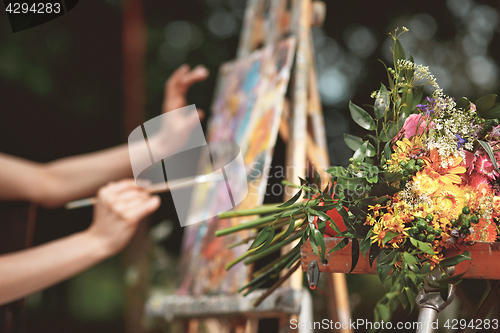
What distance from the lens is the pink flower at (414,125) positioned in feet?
2.18

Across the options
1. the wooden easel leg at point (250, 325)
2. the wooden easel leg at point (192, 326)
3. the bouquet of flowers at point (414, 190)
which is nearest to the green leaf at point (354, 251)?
the bouquet of flowers at point (414, 190)

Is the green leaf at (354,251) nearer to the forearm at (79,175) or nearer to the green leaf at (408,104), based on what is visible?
the green leaf at (408,104)

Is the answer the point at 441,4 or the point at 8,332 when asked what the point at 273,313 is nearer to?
the point at 8,332

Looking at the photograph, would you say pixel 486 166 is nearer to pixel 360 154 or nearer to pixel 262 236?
pixel 360 154

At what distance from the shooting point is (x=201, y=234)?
163 cm

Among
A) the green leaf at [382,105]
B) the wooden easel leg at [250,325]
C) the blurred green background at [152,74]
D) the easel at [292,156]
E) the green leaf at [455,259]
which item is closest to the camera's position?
the green leaf at [455,259]

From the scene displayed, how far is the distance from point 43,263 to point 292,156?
2.95 ft

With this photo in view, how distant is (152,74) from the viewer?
3.03 meters

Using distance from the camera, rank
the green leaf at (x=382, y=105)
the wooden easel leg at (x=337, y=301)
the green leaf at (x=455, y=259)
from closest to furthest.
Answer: the green leaf at (x=455, y=259) → the green leaf at (x=382, y=105) → the wooden easel leg at (x=337, y=301)

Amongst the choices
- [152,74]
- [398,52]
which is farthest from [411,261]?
[152,74]

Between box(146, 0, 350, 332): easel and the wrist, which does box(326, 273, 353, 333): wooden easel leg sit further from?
the wrist

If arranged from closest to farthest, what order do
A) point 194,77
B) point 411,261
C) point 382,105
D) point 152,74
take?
point 411,261 → point 382,105 → point 194,77 → point 152,74

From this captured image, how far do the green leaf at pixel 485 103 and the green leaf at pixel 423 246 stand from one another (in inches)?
10.0

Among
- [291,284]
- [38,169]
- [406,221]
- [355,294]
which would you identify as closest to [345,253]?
[406,221]
